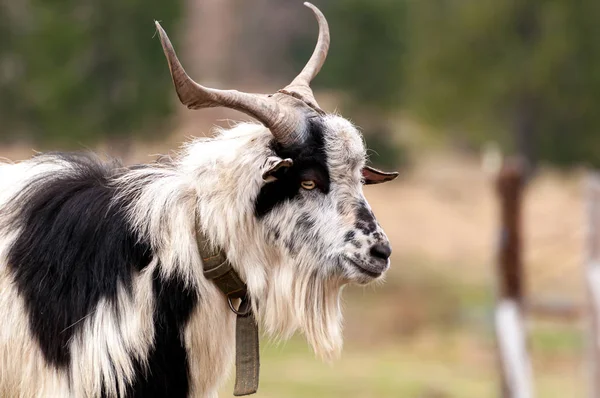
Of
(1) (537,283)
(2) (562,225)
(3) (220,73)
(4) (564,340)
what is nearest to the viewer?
(4) (564,340)

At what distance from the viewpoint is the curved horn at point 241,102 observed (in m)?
4.36

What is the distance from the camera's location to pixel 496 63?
30.4 metres

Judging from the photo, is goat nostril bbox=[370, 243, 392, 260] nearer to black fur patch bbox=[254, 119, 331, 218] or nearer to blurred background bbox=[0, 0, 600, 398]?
black fur patch bbox=[254, 119, 331, 218]

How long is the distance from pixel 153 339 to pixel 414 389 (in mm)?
11415

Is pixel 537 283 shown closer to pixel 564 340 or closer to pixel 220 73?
pixel 564 340

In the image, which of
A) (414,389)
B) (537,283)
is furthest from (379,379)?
(537,283)

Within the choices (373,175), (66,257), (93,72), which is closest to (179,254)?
(66,257)

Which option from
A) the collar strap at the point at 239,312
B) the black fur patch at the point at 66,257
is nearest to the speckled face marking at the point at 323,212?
the collar strap at the point at 239,312

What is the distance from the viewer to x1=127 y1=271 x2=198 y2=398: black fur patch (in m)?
4.59

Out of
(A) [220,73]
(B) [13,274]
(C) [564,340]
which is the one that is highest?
(A) [220,73]

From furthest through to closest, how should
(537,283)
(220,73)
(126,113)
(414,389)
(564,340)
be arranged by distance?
1. (220,73)
2. (126,113)
3. (537,283)
4. (564,340)
5. (414,389)

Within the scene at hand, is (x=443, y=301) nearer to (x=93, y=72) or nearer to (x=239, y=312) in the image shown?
(x=93, y=72)

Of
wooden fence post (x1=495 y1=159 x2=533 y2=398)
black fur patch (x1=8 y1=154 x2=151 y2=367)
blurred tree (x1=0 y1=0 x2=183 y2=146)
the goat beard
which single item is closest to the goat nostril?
the goat beard

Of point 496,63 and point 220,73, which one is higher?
point 220,73
